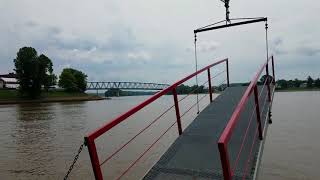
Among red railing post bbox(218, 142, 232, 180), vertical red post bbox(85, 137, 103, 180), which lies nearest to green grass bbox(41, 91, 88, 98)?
vertical red post bbox(85, 137, 103, 180)

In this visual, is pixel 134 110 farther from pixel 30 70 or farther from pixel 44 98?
pixel 44 98

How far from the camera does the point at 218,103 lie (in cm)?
894

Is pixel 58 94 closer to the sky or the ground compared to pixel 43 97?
closer to the sky

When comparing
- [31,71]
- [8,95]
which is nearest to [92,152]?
[31,71]

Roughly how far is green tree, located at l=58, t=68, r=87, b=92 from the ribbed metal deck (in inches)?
4108

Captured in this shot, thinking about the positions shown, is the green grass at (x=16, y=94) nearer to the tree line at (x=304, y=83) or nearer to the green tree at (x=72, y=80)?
the green tree at (x=72, y=80)

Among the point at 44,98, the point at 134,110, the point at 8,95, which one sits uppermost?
the point at 134,110

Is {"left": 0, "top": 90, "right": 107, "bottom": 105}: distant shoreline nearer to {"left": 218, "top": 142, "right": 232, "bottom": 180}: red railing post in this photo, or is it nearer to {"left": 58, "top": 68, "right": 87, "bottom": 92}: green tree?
{"left": 58, "top": 68, "right": 87, "bottom": 92}: green tree

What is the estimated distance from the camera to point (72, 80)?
111062 millimetres

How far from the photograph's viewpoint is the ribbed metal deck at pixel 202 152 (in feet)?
17.5

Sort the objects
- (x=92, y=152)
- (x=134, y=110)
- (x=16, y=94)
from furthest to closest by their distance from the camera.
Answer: (x=16, y=94) → (x=134, y=110) → (x=92, y=152)

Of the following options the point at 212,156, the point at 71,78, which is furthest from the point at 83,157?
the point at 71,78

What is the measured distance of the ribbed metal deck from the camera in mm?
5332

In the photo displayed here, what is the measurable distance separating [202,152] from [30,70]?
85.3m
